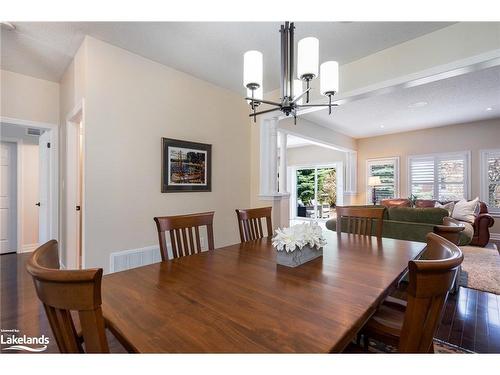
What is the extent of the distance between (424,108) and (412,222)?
106 inches

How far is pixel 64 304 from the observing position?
545mm

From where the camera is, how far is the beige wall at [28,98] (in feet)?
9.61

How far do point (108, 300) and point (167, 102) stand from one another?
2.49 meters

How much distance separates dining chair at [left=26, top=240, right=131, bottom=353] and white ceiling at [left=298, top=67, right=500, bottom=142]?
14.9 ft

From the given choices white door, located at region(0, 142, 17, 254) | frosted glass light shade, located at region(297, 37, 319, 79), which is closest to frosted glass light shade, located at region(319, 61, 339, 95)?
frosted glass light shade, located at region(297, 37, 319, 79)

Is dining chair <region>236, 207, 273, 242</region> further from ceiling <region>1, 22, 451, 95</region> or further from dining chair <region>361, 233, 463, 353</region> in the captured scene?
ceiling <region>1, 22, 451, 95</region>

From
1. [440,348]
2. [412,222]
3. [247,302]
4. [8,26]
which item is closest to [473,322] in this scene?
[440,348]

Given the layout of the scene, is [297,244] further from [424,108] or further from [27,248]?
[27,248]

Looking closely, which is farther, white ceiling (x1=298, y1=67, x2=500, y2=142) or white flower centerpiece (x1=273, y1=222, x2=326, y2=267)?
white ceiling (x1=298, y1=67, x2=500, y2=142)

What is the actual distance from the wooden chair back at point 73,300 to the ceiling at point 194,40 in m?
2.28

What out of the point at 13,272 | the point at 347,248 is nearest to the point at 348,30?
the point at 347,248

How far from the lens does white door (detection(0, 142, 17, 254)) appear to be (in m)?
4.12

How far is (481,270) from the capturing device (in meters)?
3.21

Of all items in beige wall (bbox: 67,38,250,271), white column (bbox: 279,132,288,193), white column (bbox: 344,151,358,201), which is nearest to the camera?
beige wall (bbox: 67,38,250,271)
